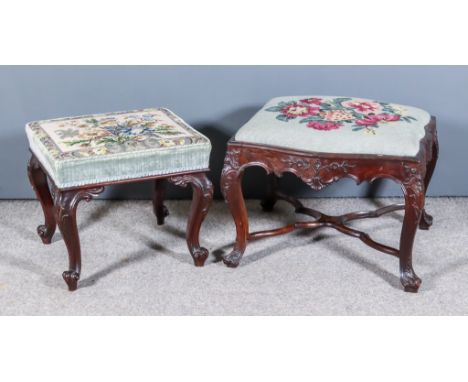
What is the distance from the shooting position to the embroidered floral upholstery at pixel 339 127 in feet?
6.11

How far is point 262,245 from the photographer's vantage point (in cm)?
222

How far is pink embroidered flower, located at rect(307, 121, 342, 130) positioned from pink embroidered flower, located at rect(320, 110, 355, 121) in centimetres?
4

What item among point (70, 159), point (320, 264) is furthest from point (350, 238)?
point (70, 159)

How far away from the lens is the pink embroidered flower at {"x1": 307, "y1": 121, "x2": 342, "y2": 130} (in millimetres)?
1938

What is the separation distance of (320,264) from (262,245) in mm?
199

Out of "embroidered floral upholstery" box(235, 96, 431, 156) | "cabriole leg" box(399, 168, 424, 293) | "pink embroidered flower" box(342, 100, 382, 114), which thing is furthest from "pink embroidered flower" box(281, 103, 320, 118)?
"cabriole leg" box(399, 168, 424, 293)

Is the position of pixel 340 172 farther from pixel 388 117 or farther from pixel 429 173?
pixel 429 173

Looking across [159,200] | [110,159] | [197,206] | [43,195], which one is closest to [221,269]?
[197,206]

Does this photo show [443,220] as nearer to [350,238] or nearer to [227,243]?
[350,238]

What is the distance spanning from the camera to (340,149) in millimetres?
1861

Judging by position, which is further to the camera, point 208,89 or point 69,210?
point 208,89

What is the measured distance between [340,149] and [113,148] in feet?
1.92

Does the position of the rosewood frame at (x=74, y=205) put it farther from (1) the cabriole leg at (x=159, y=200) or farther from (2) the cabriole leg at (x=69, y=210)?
(1) the cabriole leg at (x=159, y=200)

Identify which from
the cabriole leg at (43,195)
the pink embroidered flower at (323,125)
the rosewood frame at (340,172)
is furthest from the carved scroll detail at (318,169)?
the cabriole leg at (43,195)
